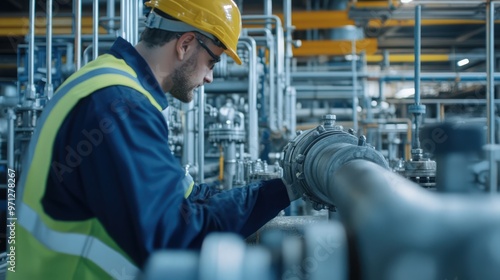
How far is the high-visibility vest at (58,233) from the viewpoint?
2.97 feet

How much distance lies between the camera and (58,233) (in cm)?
91

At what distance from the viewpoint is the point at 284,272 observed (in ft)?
1.62

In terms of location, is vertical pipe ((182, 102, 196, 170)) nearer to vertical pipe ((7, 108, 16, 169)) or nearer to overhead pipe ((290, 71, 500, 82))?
vertical pipe ((7, 108, 16, 169))

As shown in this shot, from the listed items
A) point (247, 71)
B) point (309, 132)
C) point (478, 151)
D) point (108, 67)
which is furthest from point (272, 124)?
point (478, 151)

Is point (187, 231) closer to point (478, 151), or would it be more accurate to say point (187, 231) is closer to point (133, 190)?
point (133, 190)

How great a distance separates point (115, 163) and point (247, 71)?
2945 millimetres

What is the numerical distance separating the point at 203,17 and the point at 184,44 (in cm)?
8

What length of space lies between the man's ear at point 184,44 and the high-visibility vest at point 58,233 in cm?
22

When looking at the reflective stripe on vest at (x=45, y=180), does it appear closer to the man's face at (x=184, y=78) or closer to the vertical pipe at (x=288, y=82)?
the man's face at (x=184, y=78)

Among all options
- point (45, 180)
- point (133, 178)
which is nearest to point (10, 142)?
point (45, 180)

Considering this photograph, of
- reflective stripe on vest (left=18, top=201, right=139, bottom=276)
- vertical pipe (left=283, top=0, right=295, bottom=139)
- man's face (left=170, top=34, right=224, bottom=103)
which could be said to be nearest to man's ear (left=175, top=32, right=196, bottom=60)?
man's face (left=170, top=34, right=224, bottom=103)

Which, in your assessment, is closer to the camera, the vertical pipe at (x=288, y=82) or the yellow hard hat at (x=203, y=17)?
the yellow hard hat at (x=203, y=17)

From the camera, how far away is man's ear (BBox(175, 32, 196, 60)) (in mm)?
1162

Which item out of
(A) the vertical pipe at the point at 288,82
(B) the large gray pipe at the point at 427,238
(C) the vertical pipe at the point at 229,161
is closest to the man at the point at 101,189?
(B) the large gray pipe at the point at 427,238
